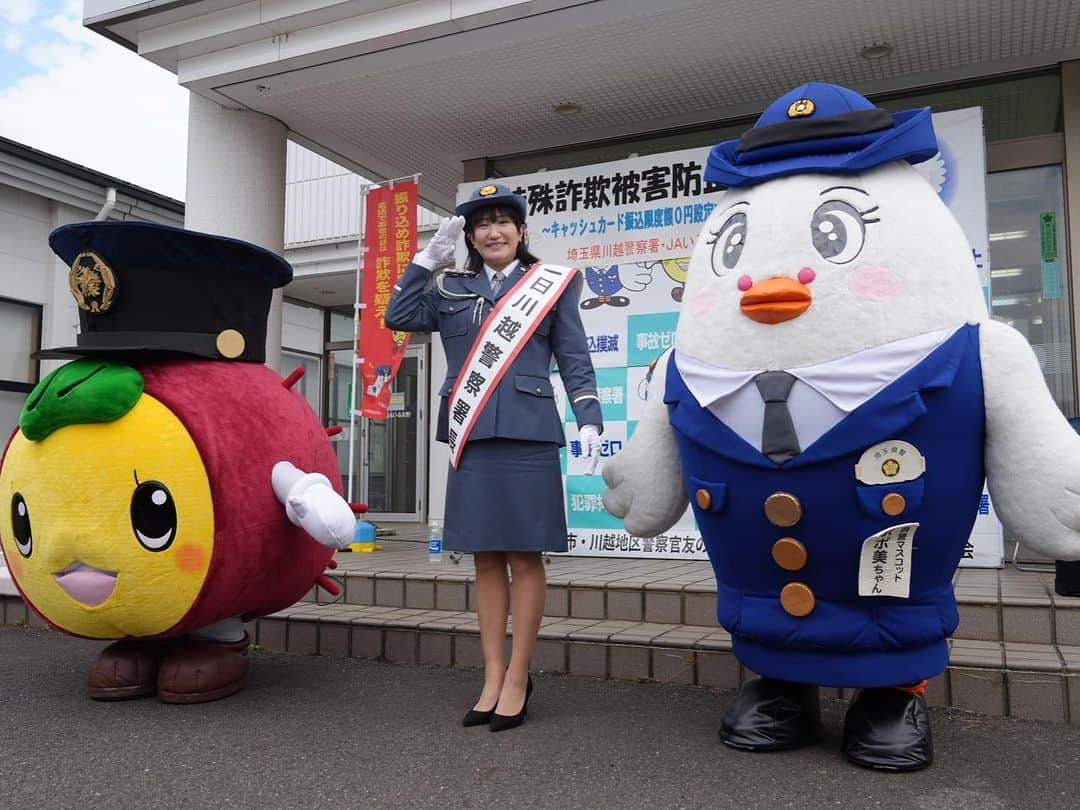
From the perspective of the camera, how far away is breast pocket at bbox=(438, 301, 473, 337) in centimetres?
309

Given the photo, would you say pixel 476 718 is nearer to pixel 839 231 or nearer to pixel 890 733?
pixel 890 733

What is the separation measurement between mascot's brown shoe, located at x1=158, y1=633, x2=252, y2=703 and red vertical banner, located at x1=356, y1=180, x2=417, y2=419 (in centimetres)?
353

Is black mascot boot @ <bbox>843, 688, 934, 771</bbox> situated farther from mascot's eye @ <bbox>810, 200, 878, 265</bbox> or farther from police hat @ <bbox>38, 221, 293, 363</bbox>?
police hat @ <bbox>38, 221, 293, 363</bbox>

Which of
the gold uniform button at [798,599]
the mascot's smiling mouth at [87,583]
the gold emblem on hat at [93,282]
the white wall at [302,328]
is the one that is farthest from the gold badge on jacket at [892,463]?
the white wall at [302,328]

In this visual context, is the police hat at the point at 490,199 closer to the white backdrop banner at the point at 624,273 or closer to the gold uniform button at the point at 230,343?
the gold uniform button at the point at 230,343

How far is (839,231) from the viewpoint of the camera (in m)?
2.34

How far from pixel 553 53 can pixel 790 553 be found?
4019 mm

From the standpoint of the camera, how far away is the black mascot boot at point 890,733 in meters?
2.42

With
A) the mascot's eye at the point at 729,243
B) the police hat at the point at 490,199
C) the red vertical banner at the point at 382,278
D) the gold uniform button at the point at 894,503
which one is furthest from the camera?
the red vertical banner at the point at 382,278

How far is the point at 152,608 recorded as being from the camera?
114 inches

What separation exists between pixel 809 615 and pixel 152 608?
6.71ft

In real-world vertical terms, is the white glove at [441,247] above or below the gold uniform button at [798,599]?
above

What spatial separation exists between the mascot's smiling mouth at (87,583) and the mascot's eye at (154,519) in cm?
17

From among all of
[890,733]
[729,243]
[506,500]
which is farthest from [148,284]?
[890,733]
